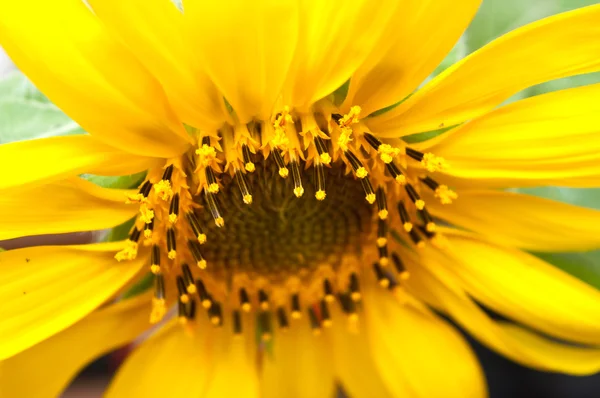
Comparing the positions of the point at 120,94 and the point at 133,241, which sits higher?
the point at 120,94

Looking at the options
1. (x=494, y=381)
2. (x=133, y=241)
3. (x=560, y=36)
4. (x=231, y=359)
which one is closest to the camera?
(x=560, y=36)

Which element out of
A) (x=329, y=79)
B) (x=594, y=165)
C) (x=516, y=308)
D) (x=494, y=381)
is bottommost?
(x=494, y=381)

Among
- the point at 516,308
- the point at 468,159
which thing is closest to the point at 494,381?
the point at 516,308

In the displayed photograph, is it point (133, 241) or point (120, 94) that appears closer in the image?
point (120, 94)

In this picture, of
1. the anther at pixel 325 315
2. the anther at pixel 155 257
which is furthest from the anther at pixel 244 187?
the anther at pixel 325 315

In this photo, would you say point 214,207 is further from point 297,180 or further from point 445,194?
point 445,194

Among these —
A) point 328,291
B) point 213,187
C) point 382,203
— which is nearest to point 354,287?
point 328,291

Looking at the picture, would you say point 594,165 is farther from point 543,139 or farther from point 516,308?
point 516,308
